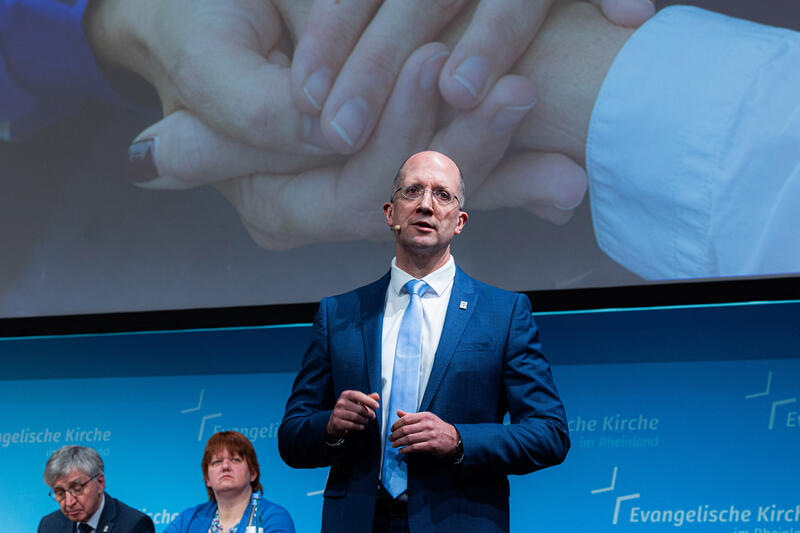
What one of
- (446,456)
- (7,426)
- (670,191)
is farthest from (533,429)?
(7,426)

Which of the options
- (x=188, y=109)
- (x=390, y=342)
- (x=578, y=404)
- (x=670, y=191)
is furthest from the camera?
(x=188, y=109)

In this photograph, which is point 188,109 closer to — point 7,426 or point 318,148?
point 318,148

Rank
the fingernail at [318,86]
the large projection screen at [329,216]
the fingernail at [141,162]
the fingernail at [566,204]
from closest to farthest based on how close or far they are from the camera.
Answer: the large projection screen at [329,216], the fingernail at [566,204], the fingernail at [318,86], the fingernail at [141,162]

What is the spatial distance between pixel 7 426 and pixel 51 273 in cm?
87

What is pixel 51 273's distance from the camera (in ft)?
13.3

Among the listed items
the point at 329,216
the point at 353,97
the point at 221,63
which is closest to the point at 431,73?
the point at 353,97

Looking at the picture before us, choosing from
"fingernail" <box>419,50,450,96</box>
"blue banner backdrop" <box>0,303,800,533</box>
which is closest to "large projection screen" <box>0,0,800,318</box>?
"fingernail" <box>419,50,450,96</box>

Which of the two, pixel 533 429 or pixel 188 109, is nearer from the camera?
pixel 533 429

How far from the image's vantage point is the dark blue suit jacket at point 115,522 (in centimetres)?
319

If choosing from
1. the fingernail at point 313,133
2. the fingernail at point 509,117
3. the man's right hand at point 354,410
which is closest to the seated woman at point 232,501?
the fingernail at point 313,133

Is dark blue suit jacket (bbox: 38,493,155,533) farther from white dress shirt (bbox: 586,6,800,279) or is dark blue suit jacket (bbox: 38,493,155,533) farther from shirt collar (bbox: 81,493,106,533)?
white dress shirt (bbox: 586,6,800,279)

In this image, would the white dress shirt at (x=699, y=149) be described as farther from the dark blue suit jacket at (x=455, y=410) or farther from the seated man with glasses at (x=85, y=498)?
the seated man with glasses at (x=85, y=498)

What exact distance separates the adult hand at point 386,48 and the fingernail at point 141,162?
2.57 feet

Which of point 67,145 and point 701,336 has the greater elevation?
point 67,145
